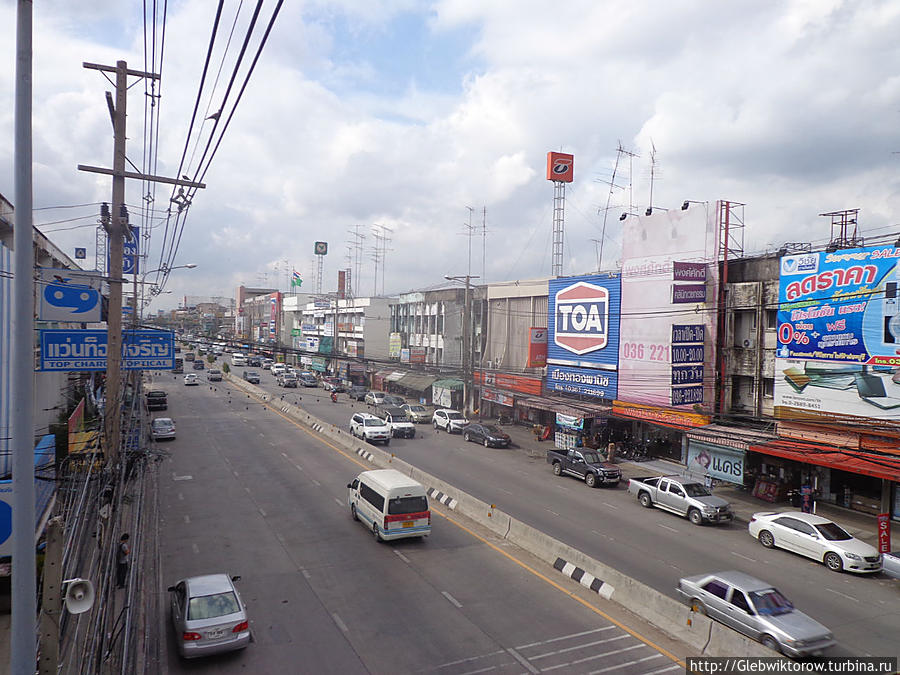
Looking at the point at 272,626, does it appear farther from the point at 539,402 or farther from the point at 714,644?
the point at 539,402

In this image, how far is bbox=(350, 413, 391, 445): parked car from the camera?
35.5 meters

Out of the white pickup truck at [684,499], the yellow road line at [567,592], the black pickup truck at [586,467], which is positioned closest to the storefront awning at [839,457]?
the white pickup truck at [684,499]

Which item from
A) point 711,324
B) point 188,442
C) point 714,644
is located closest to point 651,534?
point 714,644

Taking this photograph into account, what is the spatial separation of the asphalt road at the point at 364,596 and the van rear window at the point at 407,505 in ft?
3.79

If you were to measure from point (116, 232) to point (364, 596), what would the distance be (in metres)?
10.6

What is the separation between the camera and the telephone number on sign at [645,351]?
29720 mm

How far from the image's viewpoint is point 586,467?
27625 millimetres

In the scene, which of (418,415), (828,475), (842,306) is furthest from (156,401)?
(842,306)

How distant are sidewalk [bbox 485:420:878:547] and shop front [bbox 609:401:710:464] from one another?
0.77 meters

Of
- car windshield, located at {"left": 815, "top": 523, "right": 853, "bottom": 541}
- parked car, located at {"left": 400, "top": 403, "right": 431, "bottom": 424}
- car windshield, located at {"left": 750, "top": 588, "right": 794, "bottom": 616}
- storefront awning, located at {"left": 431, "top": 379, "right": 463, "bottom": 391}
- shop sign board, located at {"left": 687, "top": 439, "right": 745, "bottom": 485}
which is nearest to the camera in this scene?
car windshield, located at {"left": 750, "top": 588, "right": 794, "bottom": 616}

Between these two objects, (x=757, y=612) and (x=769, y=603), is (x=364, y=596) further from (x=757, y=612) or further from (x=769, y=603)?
(x=769, y=603)

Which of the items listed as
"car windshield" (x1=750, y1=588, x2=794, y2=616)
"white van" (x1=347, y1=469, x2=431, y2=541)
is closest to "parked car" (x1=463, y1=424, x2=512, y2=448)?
"white van" (x1=347, y1=469, x2=431, y2=541)

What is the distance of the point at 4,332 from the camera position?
50.4ft

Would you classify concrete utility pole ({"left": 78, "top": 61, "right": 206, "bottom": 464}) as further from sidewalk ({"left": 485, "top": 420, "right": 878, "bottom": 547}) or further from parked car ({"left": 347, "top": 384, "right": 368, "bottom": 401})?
parked car ({"left": 347, "top": 384, "right": 368, "bottom": 401})
